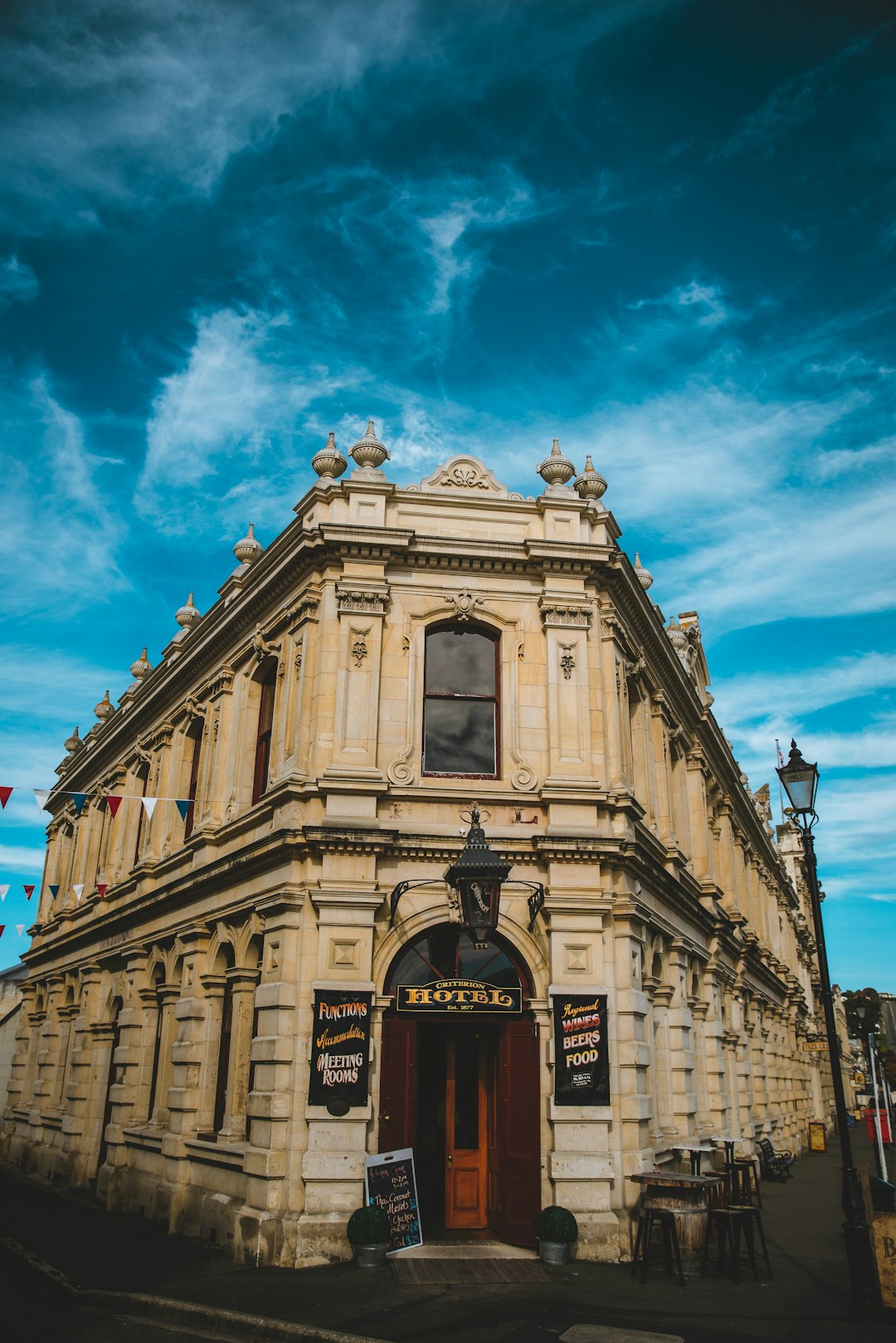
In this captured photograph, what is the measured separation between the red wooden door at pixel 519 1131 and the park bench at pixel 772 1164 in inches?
633

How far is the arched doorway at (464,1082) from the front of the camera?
14547 millimetres

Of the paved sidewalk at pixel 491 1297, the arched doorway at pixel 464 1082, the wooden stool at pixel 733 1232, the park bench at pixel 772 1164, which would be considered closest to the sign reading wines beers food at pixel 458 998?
the arched doorway at pixel 464 1082

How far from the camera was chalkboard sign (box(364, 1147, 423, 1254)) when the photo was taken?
1367cm

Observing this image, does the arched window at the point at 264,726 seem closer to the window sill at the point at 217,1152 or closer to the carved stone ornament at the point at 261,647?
the carved stone ornament at the point at 261,647

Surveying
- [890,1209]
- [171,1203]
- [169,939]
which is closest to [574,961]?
[890,1209]

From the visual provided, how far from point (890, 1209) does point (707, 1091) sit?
1112cm

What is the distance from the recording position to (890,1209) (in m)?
11.8

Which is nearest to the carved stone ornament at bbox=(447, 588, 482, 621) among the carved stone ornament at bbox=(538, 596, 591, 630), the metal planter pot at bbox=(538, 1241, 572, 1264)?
the carved stone ornament at bbox=(538, 596, 591, 630)

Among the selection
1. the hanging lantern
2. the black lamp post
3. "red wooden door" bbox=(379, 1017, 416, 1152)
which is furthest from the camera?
"red wooden door" bbox=(379, 1017, 416, 1152)

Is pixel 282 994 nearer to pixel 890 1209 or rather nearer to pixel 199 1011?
pixel 199 1011

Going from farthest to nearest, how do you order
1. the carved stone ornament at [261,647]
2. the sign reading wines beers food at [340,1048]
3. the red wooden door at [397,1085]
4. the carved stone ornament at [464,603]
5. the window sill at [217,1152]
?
the carved stone ornament at [261,647]
the carved stone ornament at [464,603]
the window sill at [217,1152]
the red wooden door at [397,1085]
the sign reading wines beers food at [340,1048]

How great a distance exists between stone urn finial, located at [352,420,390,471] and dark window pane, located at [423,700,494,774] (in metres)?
4.32

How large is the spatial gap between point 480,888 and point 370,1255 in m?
4.85

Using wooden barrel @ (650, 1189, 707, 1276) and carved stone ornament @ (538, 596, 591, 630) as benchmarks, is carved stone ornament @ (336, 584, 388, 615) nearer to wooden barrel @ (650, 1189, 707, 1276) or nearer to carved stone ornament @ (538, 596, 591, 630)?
carved stone ornament @ (538, 596, 591, 630)
